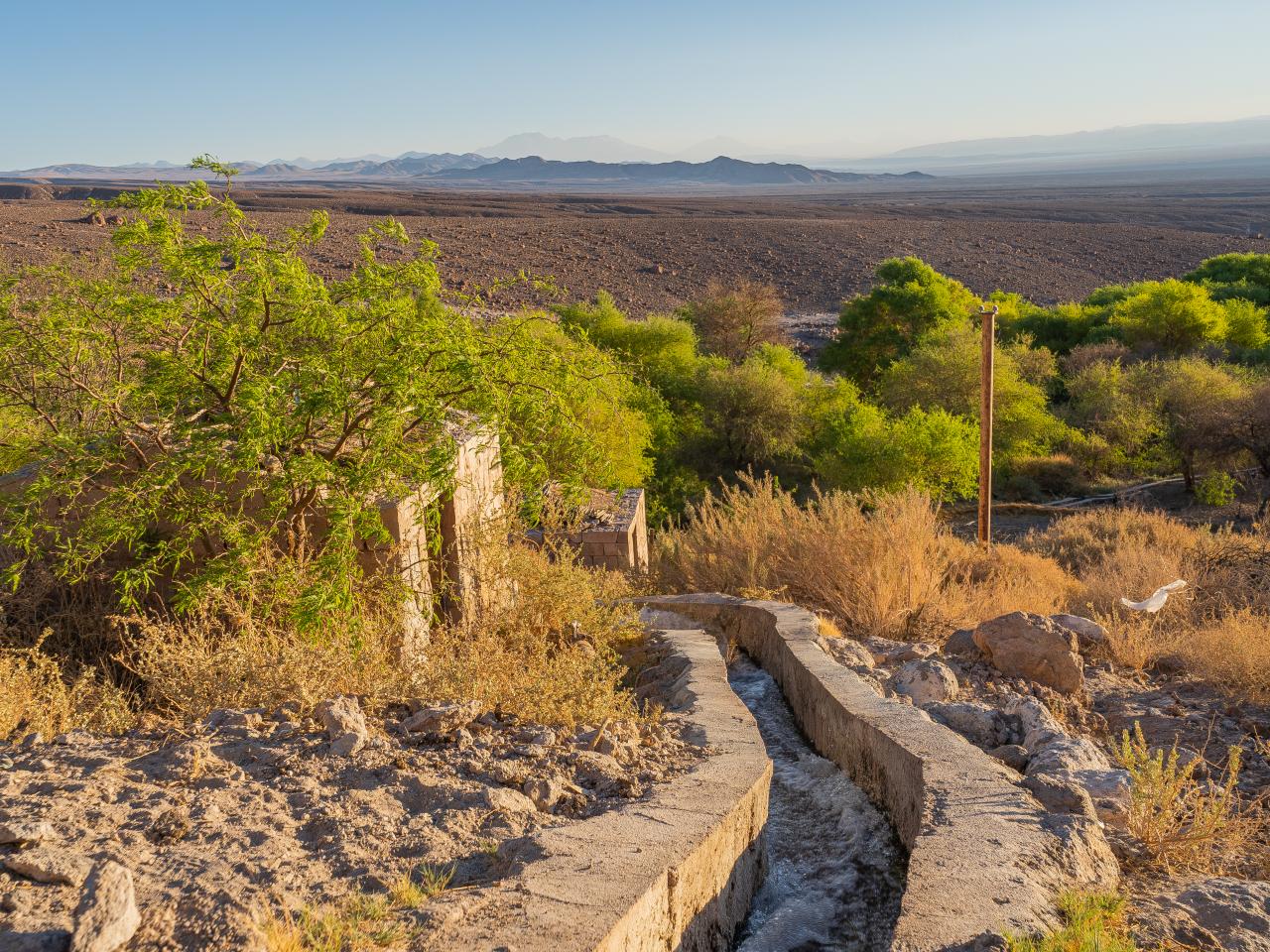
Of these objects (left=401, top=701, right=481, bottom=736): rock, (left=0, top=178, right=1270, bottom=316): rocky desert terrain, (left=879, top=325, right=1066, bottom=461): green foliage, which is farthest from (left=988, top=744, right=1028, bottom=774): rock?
(left=0, top=178, right=1270, bottom=316): rocky desert terrain

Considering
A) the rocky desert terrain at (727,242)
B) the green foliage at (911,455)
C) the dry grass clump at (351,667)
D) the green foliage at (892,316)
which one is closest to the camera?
the dry grass clump at (351,667)

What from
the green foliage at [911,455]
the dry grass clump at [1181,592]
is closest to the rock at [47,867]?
the dry grass clump at [1181,592]

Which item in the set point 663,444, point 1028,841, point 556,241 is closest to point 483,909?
point 1028,841

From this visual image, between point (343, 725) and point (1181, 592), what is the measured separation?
28.0 ft

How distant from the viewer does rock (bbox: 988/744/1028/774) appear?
5.01 meters

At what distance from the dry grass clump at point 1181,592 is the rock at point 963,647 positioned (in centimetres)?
109

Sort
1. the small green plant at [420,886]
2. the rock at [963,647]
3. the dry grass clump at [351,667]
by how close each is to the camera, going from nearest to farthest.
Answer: the small green plant at [420,886] < the dry grass clump at [351,667] < the rock at [963,647]

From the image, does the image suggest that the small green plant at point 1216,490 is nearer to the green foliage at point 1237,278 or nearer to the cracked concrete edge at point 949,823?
the green foliage at point 1237,278

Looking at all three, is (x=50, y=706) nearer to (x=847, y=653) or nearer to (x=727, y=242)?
(x=847, y=653)

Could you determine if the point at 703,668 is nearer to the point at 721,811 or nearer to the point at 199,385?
the point at 721,811

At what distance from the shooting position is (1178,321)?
30844 mm

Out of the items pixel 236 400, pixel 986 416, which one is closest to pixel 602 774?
pixel 236 400

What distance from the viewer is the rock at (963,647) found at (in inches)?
A: 291

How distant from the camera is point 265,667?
4.50m
